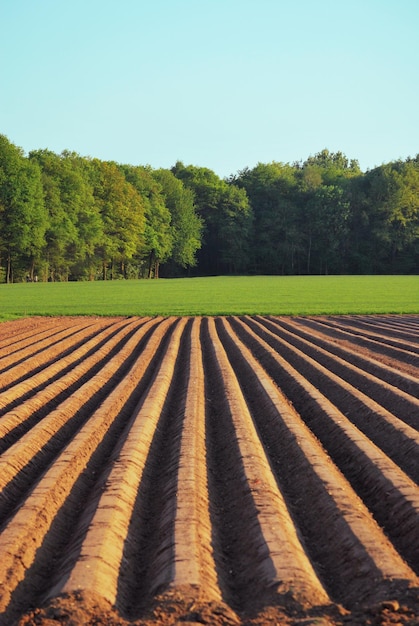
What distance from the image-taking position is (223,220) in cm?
8975

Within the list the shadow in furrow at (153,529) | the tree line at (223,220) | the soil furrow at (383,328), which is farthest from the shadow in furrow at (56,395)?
the tree line at (223,220)

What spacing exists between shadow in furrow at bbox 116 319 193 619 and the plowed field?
18 millimetres

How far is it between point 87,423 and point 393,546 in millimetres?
4202

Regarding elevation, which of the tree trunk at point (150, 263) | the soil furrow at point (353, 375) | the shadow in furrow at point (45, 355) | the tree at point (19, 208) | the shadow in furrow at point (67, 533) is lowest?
the shadow in furrow at point (67, 533)

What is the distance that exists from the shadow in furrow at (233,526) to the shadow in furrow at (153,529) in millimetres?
345

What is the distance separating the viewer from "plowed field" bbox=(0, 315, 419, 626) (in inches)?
152

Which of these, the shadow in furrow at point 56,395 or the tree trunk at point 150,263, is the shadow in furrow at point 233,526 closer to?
the shadow in furrow at point 56,395

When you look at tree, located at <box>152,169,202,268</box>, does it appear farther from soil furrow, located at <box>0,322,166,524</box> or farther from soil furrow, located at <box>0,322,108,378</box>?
soil furrow, located at <box>0,322,166,524</box>

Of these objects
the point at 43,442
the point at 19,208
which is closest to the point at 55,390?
the point at 43,442

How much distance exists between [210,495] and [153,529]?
0.78 meters

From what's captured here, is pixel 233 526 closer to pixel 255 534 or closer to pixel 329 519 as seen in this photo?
pixel 255 534

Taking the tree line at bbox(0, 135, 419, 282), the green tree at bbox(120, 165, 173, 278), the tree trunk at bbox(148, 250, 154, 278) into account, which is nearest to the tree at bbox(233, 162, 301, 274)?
the tree line at bbox(0, 135, 419, 282)

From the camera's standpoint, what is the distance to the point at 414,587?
387 centimetres

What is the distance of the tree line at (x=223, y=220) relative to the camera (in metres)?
67.9
